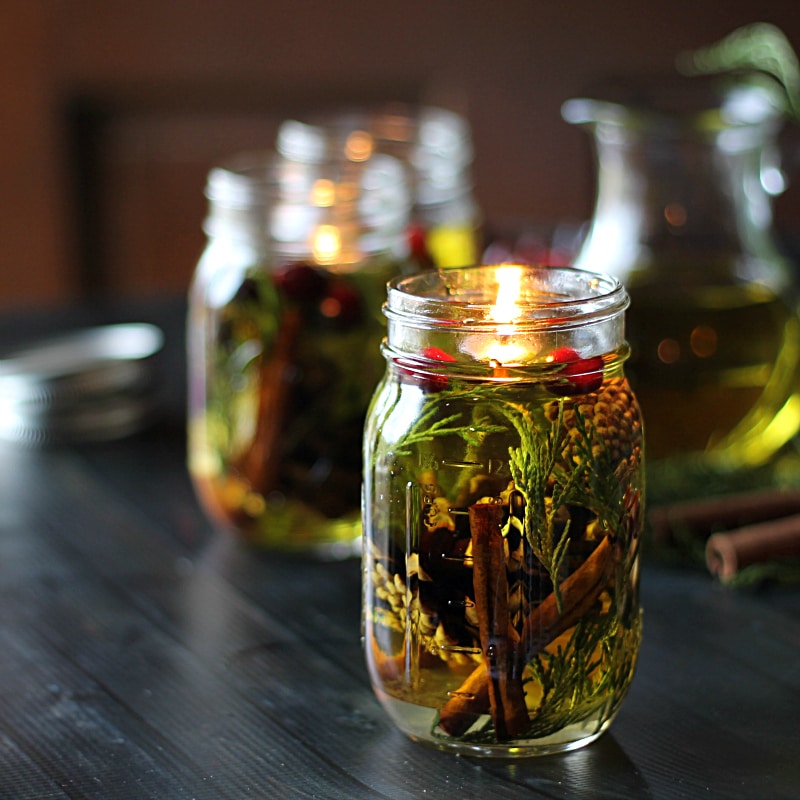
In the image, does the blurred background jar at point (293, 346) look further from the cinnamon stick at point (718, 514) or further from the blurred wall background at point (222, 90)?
the blurred wall background at point (222, 90)

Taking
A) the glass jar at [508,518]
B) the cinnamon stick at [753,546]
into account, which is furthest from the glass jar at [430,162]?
the glass jar at [508,518]

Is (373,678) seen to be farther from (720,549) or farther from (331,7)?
(331,7)

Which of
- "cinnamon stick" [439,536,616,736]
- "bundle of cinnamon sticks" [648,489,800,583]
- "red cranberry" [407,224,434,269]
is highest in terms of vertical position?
"red cranberry" [407,224,434,269]

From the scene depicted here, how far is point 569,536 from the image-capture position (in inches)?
28.6

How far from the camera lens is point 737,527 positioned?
109cm

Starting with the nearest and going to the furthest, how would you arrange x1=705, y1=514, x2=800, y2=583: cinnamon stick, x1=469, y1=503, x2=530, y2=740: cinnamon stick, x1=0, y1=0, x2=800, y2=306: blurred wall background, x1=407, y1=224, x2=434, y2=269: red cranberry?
1. x1=469, y1=503, x2=530, y2=740: cinnamon stick
2. x1=705, y1=514, x2=800, y2=583: cinnamon stick
3. x1=407, y1=224, x2=434, y2=269: red cranberry
4. x1=0, y1=0, x2=800, y2=306: blurred wall background

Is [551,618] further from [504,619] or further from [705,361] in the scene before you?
[705,361]

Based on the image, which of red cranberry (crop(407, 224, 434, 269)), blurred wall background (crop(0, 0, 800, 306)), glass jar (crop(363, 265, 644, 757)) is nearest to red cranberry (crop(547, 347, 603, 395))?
glass jar (crop(363, 265, 644, 757))

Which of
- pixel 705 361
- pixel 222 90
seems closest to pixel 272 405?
pixel 705 361

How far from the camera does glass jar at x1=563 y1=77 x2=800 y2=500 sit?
122cm

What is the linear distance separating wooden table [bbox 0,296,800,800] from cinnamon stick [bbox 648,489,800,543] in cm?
4

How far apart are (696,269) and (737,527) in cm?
28

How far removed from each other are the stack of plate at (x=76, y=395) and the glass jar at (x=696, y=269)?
543 millimetres

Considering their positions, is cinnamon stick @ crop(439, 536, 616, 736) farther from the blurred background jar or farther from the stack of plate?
the stack of plate
